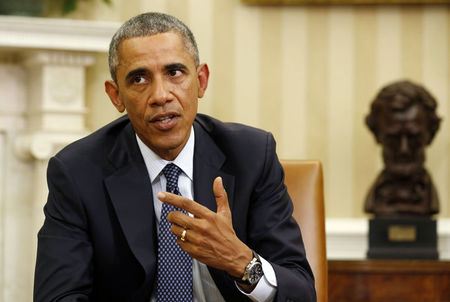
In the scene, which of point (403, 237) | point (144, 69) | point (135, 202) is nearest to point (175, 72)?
point (144, 69)

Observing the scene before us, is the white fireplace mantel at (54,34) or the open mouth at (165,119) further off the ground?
the white fireplace mantel at (54,34)

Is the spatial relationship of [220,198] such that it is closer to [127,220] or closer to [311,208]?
[127,220]

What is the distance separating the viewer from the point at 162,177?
1954 mm

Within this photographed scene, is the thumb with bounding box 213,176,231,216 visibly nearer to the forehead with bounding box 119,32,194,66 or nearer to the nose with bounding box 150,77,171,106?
the nose with bounding box 150,77,171,106

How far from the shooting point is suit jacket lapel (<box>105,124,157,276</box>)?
182 cm

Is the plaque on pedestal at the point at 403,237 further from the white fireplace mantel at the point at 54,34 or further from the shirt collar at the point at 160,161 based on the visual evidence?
the white fireplace mantel at the point at 54,34

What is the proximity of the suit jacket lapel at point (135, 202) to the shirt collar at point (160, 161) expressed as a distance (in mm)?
22

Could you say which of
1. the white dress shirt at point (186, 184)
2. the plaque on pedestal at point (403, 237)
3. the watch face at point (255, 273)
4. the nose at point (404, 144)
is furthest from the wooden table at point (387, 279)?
the watch face at point (255, 273)

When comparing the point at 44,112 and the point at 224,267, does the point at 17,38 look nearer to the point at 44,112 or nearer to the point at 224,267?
the point at 44,112

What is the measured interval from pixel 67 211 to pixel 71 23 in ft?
4.66

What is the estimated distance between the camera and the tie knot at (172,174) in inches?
75.5

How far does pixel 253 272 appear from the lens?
1723mm

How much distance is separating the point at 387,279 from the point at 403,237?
232mm

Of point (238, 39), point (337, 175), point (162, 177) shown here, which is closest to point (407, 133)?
point (337, 175)
